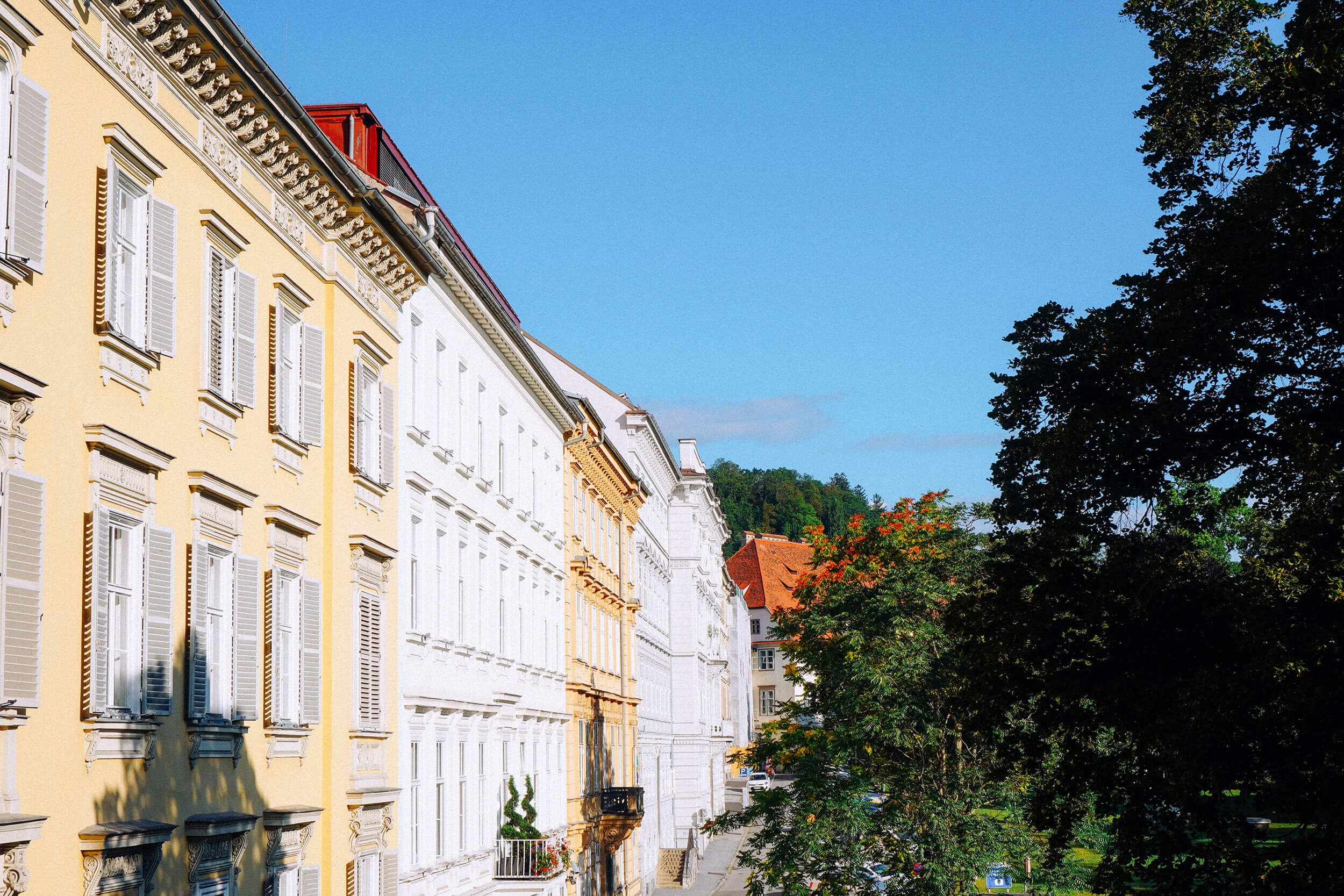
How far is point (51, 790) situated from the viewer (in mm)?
A: 11156

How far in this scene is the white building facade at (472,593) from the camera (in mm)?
22062

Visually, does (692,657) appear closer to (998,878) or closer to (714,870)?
(714,870)

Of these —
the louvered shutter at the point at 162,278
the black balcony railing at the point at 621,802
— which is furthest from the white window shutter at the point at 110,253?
the black balcony railing at the point at 621,802

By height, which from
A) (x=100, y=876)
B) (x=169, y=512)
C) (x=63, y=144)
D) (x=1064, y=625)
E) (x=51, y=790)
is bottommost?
(x=100, y=876)

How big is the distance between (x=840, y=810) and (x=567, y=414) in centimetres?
1160

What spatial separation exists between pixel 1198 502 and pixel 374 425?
36.0ft

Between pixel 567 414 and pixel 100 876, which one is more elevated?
pixel 567 414

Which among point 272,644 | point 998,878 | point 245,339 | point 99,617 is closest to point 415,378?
point 245,339

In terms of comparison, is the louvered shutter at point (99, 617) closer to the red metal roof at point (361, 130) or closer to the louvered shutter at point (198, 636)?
the louvered shutter at point (198, 636)

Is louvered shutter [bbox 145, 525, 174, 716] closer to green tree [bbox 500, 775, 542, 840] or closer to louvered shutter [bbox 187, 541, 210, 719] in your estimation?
louvered shutter [bbox 187, 541, 210, 719]

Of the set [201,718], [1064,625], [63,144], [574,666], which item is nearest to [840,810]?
[574,666]

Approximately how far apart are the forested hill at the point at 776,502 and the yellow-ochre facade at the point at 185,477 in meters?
131

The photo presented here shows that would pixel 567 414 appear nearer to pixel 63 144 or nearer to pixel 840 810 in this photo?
pixel 840 810

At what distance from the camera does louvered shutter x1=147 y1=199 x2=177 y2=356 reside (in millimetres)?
13445
